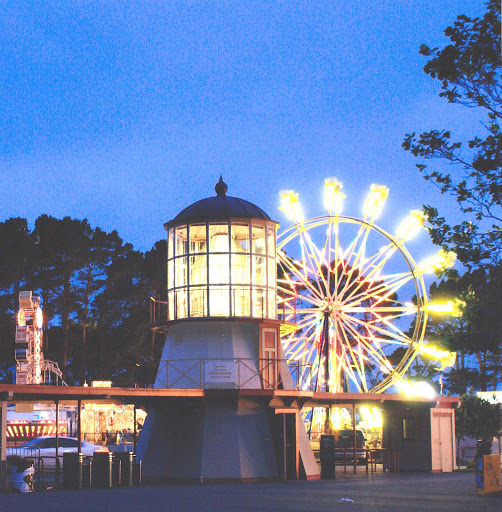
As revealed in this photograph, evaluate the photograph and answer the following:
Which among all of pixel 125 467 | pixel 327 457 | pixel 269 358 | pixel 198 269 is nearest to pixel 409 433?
pixel 327 457

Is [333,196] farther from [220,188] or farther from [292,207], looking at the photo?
[220,188]

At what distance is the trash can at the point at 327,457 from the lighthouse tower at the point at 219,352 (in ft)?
6.48

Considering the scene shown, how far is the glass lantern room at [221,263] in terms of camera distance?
3394 cm

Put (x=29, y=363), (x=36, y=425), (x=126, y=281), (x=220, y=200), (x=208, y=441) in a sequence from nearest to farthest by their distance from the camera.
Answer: (x=208, y=441), (x=220, y=200), (x=29, y=363), (x=36, y=425), (x=126, y=281)

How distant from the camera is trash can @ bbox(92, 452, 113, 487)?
30.1 metres

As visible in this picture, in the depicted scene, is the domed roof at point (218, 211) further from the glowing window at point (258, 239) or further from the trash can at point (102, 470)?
the trash can at point (102, 470)

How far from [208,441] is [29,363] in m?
9.88

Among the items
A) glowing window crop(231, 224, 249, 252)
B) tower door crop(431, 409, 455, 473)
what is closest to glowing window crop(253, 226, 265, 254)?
glowing window crop(231, 224, 249, 252)

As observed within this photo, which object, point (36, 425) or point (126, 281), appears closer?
point (36, 425)

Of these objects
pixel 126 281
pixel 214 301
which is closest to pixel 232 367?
pixel 214 301

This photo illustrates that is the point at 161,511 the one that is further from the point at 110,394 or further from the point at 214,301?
the point at 214,301

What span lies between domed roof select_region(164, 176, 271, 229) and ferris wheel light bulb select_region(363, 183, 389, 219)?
12.4 m

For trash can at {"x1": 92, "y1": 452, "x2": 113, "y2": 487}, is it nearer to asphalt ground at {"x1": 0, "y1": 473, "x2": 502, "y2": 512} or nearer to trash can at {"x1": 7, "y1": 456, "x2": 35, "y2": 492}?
asphalt ground at {"x1": 0, "y1": 473, "x2": 502, "y2": 512}

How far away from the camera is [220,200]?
35.1 m
